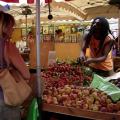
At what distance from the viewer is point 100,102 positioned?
3.52 m

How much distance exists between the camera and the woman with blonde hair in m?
3.26

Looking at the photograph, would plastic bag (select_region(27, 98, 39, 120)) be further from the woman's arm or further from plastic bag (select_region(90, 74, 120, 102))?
plastic bag (select_region(90, 74, 120, 102))

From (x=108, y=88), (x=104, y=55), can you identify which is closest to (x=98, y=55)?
(x=104, y=55)

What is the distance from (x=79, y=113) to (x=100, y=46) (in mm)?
2385

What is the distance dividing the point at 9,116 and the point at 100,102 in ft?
3.01

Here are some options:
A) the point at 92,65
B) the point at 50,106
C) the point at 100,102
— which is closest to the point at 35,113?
the point at 50,106

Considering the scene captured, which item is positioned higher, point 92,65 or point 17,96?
point 17,96

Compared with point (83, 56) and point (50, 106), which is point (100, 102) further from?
point (83, 56)

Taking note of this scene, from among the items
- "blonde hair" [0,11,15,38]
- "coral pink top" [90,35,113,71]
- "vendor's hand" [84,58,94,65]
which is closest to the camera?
"blonde hair" [0,11,15,38]

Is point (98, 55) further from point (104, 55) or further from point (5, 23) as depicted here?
point (5, 23)

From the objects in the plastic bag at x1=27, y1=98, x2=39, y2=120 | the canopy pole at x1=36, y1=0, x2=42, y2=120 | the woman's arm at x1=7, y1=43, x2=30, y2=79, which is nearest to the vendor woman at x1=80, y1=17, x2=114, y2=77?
the canopy pole at x1=36, y1=0, x2=42, y2=120

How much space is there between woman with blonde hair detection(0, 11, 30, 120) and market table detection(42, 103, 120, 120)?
350mm

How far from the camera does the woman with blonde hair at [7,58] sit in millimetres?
3260

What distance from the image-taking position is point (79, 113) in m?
3.37
